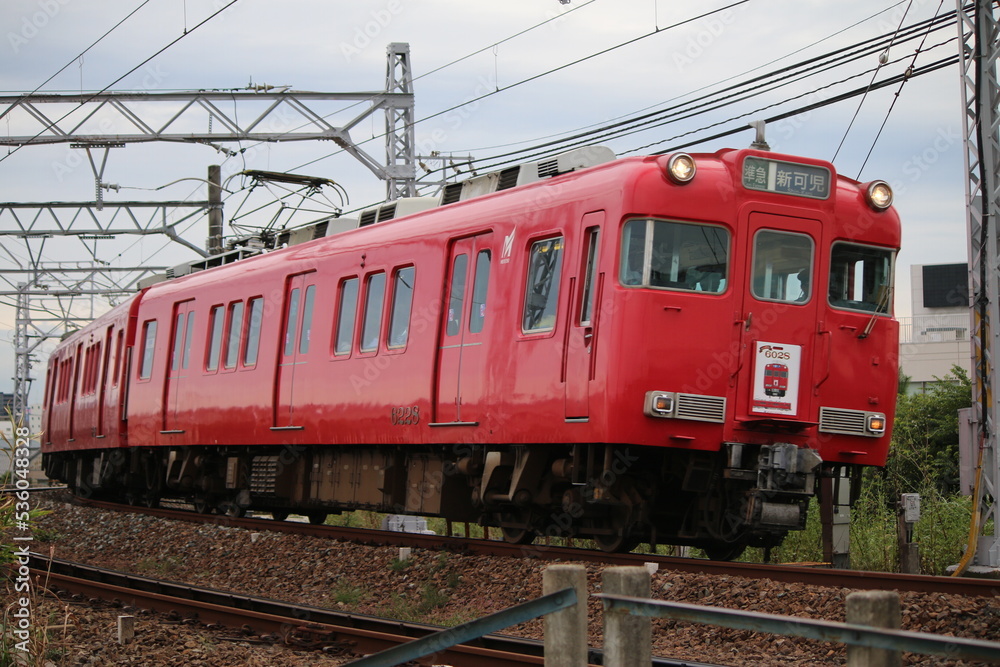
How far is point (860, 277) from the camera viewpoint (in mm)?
9992

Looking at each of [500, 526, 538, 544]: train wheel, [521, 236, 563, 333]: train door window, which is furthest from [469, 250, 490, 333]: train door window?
[500, 526, 538, 544]: train wheel

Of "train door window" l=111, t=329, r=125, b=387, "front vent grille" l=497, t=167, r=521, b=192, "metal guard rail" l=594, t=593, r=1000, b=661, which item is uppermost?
"front vent grille" l=497, t=167, r=521, b=192

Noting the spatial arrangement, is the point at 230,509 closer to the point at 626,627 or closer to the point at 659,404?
the point at 659,404

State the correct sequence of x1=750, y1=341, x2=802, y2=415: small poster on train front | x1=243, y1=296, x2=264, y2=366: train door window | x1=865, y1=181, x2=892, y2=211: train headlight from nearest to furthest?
x1=750, y1=341, x2=802, y2=415: small poster on train front < x1=865, y1=181, x2=892, y2=211: train headlight < x1=243, y1=296, x2=264, y2=366: train door window

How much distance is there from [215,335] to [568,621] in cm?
1208

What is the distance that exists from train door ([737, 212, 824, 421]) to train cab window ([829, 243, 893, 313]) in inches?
9.6

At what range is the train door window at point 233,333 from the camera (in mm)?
15078

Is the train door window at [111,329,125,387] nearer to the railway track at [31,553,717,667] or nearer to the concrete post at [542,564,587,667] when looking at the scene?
the railway track at [31,553,717,667]

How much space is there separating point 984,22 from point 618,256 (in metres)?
4.79

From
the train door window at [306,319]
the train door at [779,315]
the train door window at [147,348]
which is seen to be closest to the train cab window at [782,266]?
the train door at [779,315]

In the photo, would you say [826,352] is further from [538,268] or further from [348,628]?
[348,628]

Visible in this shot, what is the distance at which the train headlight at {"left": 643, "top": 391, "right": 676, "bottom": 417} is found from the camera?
29.3 feet

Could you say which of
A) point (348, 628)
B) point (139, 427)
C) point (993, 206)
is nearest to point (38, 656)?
point (348, 628)

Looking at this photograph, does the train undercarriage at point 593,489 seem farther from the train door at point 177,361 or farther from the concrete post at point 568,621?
the concrete post at point 568,621
